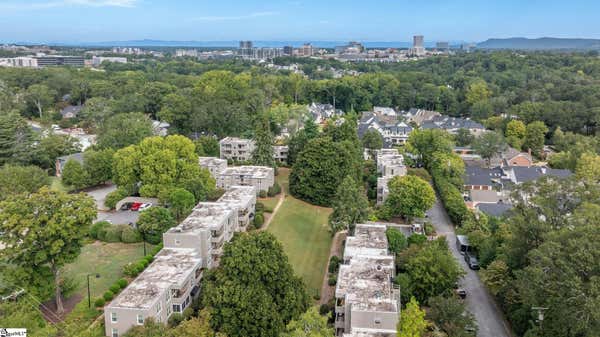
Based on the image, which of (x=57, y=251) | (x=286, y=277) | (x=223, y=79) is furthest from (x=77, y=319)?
(x=223, y=79)

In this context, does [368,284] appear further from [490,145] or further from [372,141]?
[490,145]

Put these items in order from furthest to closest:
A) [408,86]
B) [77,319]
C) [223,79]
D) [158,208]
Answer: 1. [408,86]
2. [223,79]
3. [158,208]
4. [77,319]

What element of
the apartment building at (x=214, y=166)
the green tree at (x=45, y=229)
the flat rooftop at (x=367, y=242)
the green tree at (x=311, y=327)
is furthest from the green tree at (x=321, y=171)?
the green tree at (x=311, y=327)

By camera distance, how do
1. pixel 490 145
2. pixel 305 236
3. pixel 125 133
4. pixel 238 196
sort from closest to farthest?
pixel 305 236 → pixel 238 196 → pixel 125 133 → pixel 490 145

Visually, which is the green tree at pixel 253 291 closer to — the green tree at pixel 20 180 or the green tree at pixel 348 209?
the green tree at pixel 348 209

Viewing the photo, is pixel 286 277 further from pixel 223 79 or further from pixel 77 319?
pixel 223 79

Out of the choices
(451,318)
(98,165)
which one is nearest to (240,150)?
(98,165)

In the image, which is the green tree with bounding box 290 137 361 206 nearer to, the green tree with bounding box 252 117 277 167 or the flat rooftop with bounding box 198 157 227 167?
the green tree with bounding box 252 117 277 167
